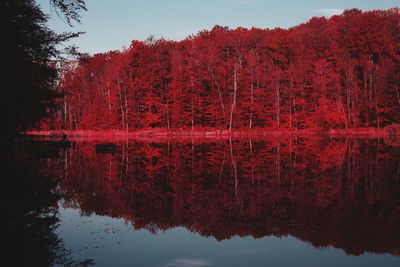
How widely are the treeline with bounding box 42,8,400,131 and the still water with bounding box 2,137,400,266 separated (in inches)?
1532

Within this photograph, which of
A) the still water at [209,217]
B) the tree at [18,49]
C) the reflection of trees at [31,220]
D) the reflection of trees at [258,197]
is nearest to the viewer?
the reflection of trees at [31,220]

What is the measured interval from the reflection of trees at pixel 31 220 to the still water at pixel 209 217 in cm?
3

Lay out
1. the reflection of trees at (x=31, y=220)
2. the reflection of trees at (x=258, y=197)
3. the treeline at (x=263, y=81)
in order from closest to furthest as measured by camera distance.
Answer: the reflection of trees at (x=31, y=220)
the reflection of trees at (x=258, y=197)
the treeline at (x=263, y=81)

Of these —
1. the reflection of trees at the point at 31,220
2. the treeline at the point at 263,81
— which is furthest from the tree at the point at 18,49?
the treeline at the point at 263,81

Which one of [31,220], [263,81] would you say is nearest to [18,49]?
[31,220]

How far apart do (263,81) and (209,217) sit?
165 ft

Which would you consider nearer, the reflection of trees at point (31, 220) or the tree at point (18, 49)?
the reflection of trees at point (31, 220)

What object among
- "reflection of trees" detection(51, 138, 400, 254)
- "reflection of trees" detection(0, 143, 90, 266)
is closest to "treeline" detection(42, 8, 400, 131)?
"reflection of trees" detection(51, 138, 400, 254)

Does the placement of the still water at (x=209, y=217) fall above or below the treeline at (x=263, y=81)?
below

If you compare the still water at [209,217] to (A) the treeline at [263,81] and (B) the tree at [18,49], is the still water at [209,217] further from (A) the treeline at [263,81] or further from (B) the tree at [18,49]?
(A) the treeline at [263,81]

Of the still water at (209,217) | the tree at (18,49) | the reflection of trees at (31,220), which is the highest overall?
the tree at (18,49)

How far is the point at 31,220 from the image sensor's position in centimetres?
955

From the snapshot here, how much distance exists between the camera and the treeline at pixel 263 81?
56250mm

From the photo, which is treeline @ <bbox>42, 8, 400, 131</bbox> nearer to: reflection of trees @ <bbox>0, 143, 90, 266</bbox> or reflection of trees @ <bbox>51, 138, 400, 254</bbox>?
reflection of trees @ <bbox>51, 138, 400, 254</bbox>
